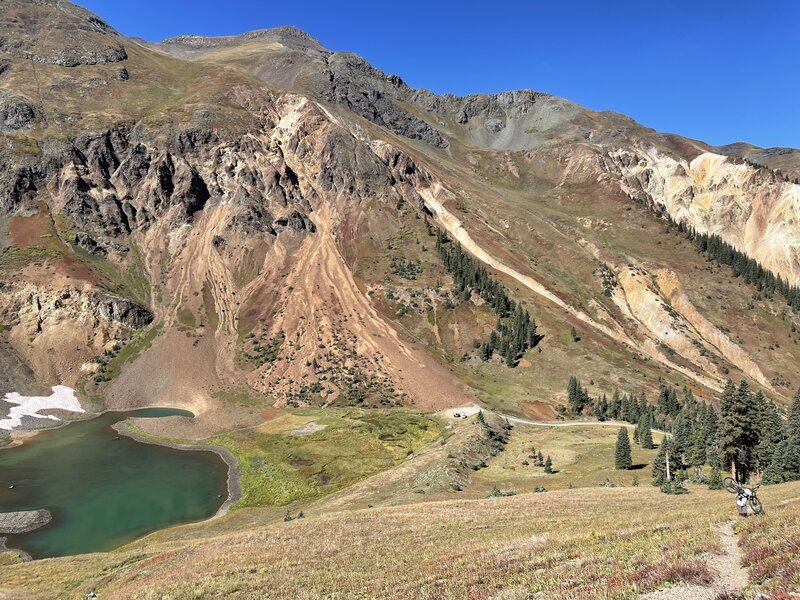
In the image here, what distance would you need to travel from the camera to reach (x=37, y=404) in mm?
107250

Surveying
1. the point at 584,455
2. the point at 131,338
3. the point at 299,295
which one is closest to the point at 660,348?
the point at 584,455

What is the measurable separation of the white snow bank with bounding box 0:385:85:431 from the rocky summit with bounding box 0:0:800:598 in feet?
11.3

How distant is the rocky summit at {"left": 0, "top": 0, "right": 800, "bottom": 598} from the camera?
111125 millimetres

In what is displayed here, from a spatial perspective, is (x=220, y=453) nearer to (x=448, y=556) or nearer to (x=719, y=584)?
(x=448, y=556)

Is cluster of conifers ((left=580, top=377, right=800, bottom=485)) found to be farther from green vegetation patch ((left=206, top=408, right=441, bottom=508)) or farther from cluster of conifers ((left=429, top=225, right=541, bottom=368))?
cluster of conifers ((left=429, top=225, right=541, bottom=368))

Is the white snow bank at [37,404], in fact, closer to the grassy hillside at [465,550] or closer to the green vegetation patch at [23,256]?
the green vegetation patch at [23,256]

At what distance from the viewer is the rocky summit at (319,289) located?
111 m

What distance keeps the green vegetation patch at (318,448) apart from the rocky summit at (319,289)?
607 mm

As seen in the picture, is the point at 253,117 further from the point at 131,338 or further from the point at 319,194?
the point at 131,338

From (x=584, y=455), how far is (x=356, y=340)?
69.2 meters

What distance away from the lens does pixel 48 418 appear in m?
103

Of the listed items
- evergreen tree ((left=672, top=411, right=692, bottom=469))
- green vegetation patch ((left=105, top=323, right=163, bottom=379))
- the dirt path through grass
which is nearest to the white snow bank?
green vegetation patch ((left=105, top=323, right=163, bottom=379))

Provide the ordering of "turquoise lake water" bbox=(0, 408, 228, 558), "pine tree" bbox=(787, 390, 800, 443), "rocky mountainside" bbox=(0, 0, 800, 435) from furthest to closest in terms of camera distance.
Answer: "rocky mountainside" bbox=(0, 0, 800, 435)
"turquoise lake water" bbox=(0, 408, 228, 558)
"pine tree" bbox=(787, 390, 800, 443)

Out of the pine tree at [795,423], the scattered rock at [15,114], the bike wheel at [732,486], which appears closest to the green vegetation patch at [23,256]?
the scattered rock at [15,114]
